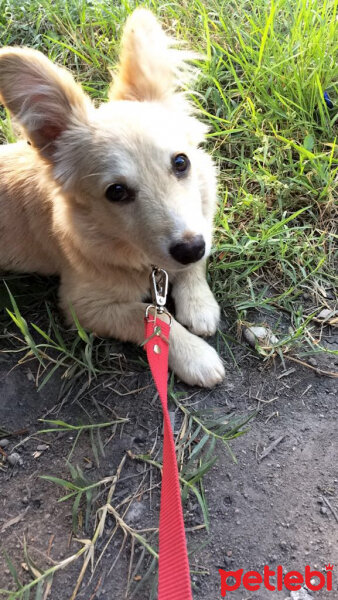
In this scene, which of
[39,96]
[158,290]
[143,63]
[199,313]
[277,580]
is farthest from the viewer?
[199,313]

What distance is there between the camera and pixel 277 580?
191cm

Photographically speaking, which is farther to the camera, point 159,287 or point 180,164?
point 159,287

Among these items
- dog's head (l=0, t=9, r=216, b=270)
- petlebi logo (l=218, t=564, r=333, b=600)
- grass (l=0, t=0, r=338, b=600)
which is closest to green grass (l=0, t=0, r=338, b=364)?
grass (l=0, t=0, r=338, b=600)

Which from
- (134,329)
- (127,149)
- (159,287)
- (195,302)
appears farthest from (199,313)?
(127,149)

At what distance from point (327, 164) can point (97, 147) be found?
1590 mm

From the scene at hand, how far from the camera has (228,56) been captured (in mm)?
3398

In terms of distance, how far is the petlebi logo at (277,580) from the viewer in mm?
1889

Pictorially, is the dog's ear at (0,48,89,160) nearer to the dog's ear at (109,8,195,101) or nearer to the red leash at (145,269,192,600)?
the dog's ear at (109,8,195,101)

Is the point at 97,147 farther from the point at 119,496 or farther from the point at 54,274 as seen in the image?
the point at 119,496

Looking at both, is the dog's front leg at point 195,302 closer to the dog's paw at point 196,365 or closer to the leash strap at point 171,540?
the dog's paw at point 196,365

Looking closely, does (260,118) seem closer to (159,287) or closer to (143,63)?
(143,63)

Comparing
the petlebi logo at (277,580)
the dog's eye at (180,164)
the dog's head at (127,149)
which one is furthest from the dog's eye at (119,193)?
the petlebi logo at (277,580)

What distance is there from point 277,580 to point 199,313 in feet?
4.25

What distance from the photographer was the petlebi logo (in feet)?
6.20
